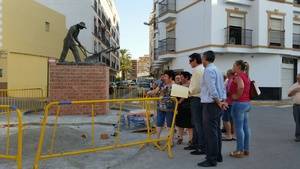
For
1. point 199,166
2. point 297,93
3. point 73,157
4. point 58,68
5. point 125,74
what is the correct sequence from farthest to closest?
point 125,74 < point 58,68 < point 297,93 < point 73,157 < point 199,166

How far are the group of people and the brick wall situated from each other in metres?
6.43

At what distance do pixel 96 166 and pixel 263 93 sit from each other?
1068 inches

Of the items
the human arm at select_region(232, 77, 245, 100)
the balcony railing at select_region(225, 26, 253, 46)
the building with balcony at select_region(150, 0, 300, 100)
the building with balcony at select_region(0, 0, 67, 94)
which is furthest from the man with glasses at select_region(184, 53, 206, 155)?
the balcony railing at select_region(225, 26, 253, 46)

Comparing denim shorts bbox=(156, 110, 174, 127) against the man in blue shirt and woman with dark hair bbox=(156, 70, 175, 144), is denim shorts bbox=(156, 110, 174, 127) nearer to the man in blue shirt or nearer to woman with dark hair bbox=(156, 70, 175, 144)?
woman with dark hair bbox=(156, 70, 175, 144)

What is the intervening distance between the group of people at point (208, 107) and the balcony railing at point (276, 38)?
77.3 feet

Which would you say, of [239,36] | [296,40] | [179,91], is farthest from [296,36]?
[179,91]

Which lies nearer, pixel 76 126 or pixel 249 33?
pixel 76 126

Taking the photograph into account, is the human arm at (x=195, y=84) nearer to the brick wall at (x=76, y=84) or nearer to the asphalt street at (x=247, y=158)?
the asphalt street at (x=247, y=158)

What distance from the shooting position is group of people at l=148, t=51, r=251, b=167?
7.33 metres

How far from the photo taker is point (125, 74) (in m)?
120

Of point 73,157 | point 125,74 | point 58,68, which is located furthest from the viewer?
point 125,74

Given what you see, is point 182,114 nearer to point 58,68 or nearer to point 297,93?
point 297,93

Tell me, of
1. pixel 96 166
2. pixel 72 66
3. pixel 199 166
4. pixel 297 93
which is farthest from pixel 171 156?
pixel 72 66

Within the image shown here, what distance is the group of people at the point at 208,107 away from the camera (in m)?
7.33
